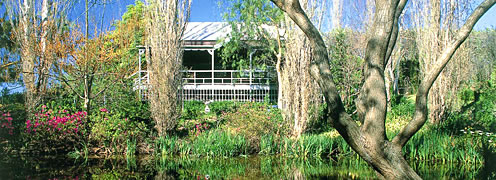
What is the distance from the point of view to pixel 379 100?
4250 millimetres

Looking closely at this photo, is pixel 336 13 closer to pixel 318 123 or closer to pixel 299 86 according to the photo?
pixel 318 123

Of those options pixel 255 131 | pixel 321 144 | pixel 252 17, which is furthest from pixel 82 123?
pixel 252 17

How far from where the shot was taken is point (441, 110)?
38.0 ft

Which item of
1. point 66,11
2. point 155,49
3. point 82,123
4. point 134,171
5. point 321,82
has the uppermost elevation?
point 66,11

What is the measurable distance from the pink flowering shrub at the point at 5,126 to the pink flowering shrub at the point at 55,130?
0.45m

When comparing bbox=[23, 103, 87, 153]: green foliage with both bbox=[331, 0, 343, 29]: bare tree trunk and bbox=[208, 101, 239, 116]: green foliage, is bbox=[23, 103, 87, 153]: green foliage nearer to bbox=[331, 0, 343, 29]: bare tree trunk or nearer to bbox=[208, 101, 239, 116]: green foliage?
bbox=[208, 101, 239, 116]: green foliage

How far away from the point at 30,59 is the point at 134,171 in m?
5.36

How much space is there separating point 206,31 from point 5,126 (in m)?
14.1

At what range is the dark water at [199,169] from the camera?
7410 millimetres

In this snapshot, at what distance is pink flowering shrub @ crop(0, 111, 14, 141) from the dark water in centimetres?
75

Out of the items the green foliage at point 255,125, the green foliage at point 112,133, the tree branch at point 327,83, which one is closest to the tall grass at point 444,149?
the green foliage at point 255,125

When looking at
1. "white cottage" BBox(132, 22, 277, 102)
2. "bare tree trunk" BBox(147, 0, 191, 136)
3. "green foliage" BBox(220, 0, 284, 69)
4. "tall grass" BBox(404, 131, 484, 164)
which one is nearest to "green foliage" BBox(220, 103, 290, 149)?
"bare tree trunk" BBox(147, 0, 191, 136)

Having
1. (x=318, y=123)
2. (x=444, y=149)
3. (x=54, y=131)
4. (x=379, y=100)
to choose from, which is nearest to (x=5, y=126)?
(x=54, y=131)

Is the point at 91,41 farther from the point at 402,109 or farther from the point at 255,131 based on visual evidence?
the point at 402,109
